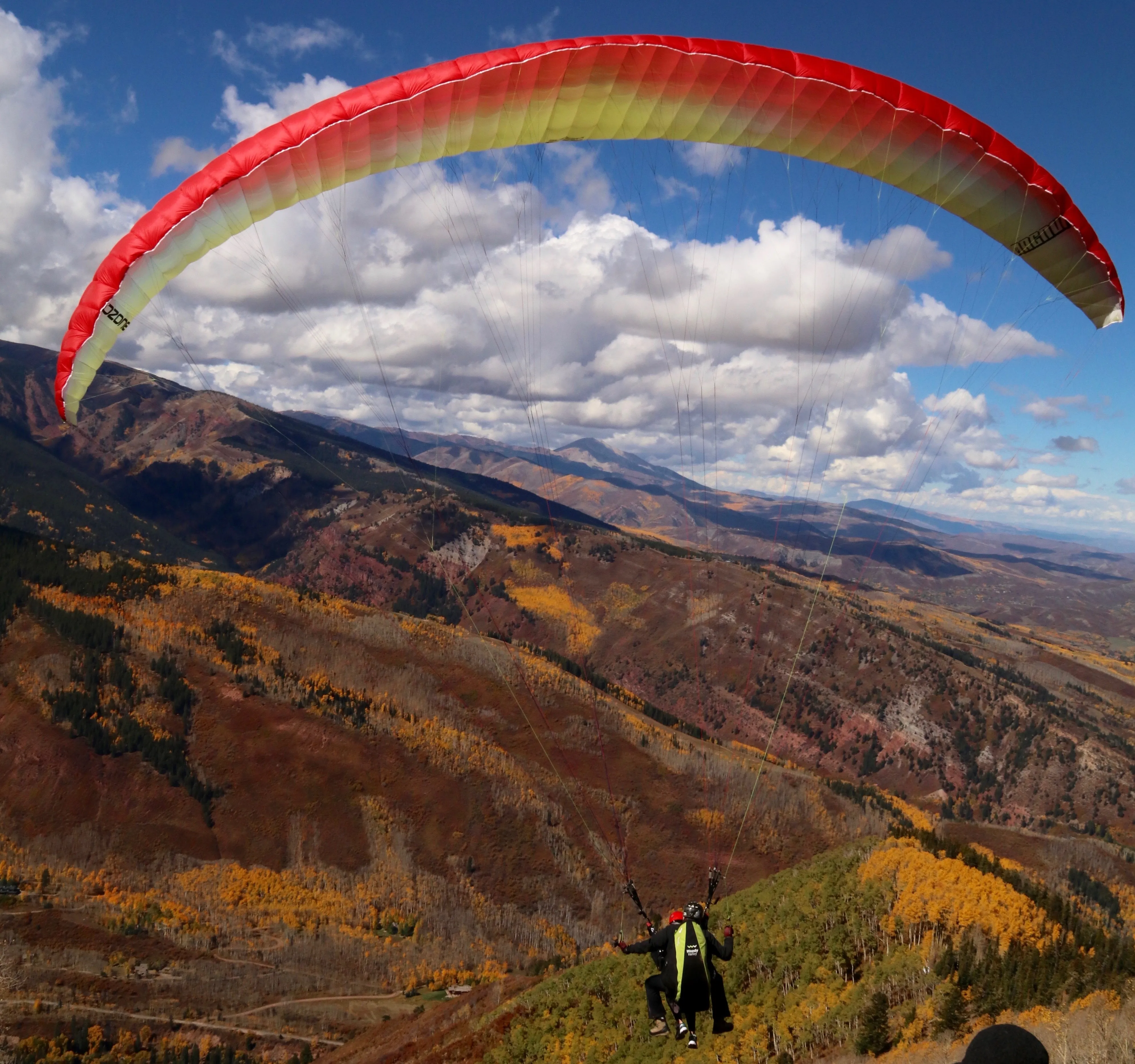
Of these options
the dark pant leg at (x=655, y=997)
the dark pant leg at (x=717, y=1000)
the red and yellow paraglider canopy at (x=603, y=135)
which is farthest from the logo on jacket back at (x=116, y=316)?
A: the dark pant leg at (x=717, y=1000)

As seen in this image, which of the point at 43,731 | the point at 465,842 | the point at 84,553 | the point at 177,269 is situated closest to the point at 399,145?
the point at 177,269

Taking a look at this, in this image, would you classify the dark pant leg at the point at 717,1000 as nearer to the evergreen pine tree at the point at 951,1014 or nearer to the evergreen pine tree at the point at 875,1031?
the evergreen pine tree at the point at 875,1031

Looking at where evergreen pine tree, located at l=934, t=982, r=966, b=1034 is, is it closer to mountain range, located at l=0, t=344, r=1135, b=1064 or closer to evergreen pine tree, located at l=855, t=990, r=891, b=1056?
mountain range, located at l=0, t=344, r=1135, b=1064

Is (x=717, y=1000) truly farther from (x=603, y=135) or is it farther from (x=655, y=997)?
(x=603, y=135)

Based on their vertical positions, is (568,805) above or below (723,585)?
below

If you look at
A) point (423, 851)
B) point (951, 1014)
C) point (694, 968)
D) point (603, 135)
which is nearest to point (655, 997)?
point (694, 968)

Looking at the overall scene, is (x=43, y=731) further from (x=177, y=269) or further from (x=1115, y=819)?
(x=1115, y=819)
